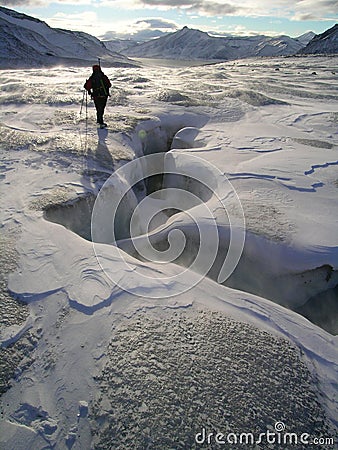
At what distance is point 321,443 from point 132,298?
1.78m

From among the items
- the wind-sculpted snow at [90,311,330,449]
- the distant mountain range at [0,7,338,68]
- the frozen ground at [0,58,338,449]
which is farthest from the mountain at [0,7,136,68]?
the wind-sculpted snow at [90,311,330,449]

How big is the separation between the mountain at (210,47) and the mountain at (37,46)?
216 ft

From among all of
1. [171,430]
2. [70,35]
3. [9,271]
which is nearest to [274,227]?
[171,430]

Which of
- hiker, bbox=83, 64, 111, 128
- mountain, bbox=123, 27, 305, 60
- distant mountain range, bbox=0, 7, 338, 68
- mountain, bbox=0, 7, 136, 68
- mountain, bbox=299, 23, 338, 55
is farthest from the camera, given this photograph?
mountain, bbox=123, 27, 305, 60

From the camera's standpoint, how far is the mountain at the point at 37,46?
28.8m

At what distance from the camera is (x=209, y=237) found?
4.11m

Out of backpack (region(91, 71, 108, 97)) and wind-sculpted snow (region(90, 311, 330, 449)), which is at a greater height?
backpack (region(91, 71, 108, 97))

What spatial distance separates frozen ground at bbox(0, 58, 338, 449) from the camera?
2057 millimetres

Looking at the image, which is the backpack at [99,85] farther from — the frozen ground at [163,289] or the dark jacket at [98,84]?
the frozen ground at [163,289]

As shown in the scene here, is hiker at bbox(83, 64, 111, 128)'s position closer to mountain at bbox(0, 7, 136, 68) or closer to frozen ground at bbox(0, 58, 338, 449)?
frozen ground at bbox(0, 58, 338, 449)

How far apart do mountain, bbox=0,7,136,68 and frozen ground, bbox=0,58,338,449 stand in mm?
26157

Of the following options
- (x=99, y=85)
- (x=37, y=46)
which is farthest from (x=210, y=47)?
(x=99, y=85)

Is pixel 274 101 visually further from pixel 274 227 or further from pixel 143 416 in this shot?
pixel 143 416

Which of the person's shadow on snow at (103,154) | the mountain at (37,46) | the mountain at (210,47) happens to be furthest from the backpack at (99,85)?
the mountain at (210,47)
